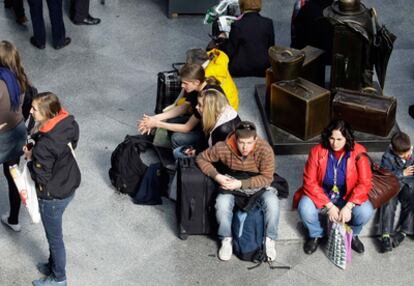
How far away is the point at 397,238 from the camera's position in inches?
321

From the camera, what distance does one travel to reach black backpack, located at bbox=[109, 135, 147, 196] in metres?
8.65

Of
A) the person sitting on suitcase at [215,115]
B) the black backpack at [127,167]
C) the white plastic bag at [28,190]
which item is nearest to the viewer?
the white plastic bag at [28,190]

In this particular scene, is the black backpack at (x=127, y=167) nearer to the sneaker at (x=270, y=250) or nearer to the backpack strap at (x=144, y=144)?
the backpack strap at (x=144, y=144)

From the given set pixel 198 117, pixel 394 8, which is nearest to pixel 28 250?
pixel 198 117

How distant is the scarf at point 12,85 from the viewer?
7707 mm

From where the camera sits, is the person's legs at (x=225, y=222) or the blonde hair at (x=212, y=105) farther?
the blonde hair at (x=212, y=105)

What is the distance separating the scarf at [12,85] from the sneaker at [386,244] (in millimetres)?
3356

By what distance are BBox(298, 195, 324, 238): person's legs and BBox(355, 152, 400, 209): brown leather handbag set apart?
49cm

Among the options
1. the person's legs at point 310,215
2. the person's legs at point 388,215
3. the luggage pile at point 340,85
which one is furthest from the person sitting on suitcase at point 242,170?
the luggage pile at point 340,85

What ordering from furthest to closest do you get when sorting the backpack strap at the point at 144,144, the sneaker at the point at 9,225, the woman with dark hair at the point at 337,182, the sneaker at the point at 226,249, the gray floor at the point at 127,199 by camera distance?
the backpack strap at the point at 144,144
the sneaker at the point at 9,225
the sneaker at the point at 226,249
the gray floor at the point at 127,199
the woman with dark hair at the point at 337,182

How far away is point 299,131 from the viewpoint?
9.18 meters

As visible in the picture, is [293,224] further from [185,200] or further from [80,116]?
[80,116]

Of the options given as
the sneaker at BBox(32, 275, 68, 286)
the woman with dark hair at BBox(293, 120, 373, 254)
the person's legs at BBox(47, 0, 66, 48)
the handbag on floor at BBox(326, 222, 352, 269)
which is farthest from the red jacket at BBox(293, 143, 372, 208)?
the person's legs at BBox(47, 0, 66, 48)

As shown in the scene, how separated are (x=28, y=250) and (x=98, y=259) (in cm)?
64
